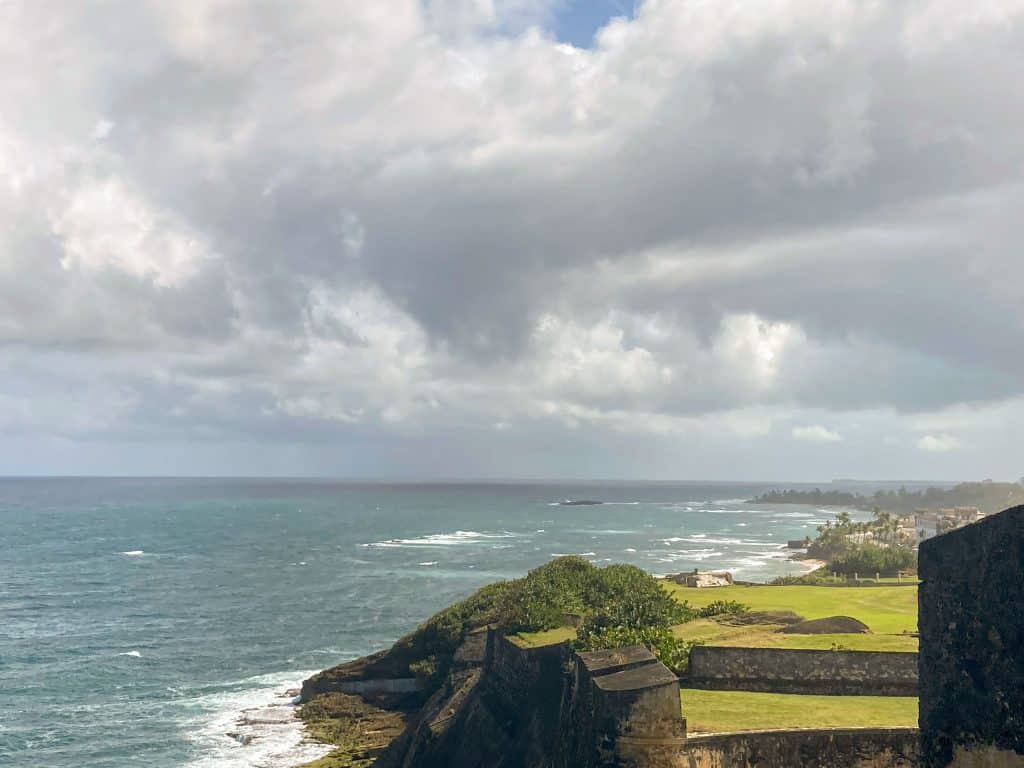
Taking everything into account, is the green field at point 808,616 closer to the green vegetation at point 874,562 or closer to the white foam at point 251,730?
the white foam at point 251,730

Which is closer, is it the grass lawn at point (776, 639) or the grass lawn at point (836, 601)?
the grass lawn at point (776, 639)

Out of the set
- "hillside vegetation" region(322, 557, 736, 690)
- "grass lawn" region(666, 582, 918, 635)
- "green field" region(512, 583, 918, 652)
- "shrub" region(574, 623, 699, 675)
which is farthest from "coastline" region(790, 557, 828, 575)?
"shrub" region(574, 623, 699, 675)

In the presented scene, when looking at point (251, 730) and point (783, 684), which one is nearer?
point (783, 684)

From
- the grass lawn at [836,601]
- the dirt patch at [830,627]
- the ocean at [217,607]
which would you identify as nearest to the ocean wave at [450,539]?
the ocean at [217,607]

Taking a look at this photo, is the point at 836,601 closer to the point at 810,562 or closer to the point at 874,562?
the point at 874,562

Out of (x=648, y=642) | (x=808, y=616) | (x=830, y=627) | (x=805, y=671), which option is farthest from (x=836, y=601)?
(x=805, y=671)

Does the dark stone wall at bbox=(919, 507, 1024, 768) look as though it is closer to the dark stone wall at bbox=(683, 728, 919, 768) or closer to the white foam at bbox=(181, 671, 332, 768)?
the dark stone wall at bbox=(683, 728, 919, 768)

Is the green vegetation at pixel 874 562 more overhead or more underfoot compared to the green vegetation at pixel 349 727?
more overhead
